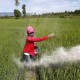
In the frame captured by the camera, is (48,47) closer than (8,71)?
No

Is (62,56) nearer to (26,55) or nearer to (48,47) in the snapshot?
(26,55)

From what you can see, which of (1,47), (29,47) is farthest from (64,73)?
(1,47)

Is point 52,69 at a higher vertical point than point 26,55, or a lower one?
lower

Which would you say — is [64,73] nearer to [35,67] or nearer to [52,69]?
[52,69]

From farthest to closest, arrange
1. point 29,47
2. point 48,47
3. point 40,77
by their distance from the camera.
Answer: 1. point 48,47
2. point 40,77
3. point 29,47

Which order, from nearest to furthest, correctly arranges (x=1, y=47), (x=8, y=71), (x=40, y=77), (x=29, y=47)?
(x=29, y=47) < (x=40, y=77) < (x=8, y=71) < (x=1, y=47)

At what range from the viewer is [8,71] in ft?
18.8

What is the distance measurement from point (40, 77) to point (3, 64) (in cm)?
101

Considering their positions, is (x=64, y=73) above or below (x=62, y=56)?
below

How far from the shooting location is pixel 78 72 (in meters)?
5.40

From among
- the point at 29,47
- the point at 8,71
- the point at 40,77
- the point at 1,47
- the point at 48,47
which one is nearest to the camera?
the point at 29,47

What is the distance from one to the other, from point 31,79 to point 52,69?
0.53m

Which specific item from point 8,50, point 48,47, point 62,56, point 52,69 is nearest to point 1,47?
point 8,50

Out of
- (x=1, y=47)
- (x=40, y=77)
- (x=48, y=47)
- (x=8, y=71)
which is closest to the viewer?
(x=40, y=77)
